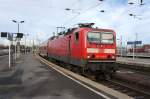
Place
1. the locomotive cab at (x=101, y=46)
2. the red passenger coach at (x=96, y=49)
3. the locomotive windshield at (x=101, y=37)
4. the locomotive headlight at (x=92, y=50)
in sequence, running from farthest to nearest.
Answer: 1. the locomotive windshield at (x=101, y=37)
2. the locomotive cab at (x=101, y=46)
3. the locomotive headlight at (x=92, y=50)
4. the red passenger coach at (x=96, y=49)

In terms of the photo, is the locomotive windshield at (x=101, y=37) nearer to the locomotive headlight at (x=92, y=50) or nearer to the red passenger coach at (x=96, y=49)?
the red passenger coach at (x=96, y=49)

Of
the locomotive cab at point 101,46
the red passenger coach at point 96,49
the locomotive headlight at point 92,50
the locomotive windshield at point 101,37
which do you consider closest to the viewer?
the red passenger coach at point 96,49

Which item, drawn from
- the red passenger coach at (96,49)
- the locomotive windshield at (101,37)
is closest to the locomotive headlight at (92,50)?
the red passenger coach at (96,49)

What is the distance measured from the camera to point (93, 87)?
600 inches

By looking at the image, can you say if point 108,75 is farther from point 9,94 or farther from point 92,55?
point 9,94

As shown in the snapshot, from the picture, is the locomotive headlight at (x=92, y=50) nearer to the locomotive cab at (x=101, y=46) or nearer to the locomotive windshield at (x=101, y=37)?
the locomotive cab at (x=101, y=46)

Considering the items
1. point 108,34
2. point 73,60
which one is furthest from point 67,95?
point 73,60

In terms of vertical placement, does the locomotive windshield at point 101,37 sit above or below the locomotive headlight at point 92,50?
above

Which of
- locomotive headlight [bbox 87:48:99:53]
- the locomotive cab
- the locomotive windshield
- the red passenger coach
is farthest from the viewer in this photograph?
the locomotive windshield

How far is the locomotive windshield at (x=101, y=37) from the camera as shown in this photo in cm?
2202

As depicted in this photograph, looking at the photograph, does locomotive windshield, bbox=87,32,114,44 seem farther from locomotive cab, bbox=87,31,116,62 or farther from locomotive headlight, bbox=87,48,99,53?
locomotive headlight, bbox=87,48,99,53

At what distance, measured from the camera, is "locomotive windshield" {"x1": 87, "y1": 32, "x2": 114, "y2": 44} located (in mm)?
22016

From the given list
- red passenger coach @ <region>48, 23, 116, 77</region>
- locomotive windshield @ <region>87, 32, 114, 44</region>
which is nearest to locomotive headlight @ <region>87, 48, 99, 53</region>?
red passenger coach @ <region>48, 23, 116, 77</region>

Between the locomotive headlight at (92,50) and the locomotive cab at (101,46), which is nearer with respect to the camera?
the locomotive headlight at (92,50)
